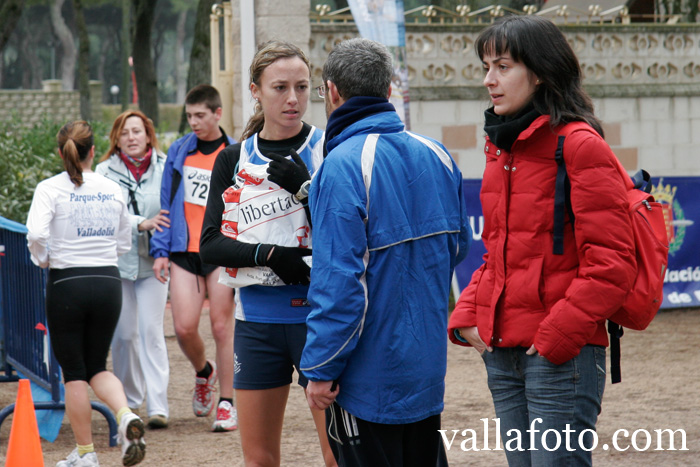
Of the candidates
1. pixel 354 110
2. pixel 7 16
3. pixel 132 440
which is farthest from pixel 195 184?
pixel 7 16

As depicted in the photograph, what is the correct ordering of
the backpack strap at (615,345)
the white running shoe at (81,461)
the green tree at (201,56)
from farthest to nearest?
the green tree at (201,56) → the white running shoe at (81,461) → the backpack strap at (615,345)

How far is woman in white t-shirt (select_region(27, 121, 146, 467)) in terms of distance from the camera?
5305 mm

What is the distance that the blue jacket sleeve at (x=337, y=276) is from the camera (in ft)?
9.45

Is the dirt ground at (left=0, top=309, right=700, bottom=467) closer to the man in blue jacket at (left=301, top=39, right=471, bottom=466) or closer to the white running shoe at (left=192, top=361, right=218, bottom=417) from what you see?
the white running shoe at (left=192, top=361, right=218, bottom=417)

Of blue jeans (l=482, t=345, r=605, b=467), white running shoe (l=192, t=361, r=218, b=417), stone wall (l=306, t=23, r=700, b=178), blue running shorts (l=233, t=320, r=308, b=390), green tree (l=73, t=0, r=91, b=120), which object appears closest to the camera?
blue jeans (l=482, t=345, r=605, b=467)

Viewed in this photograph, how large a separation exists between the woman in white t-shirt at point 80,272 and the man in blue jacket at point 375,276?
2.47 metres

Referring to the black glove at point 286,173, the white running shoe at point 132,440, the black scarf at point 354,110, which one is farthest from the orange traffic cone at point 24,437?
the black scarf at point 354,110

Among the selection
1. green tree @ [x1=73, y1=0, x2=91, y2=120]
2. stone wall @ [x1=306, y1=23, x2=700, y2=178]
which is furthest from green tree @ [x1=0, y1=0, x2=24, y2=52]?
green tree @ [x1=73, y1=0, x2=91, y2=120]

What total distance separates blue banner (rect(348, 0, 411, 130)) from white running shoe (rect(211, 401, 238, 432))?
4.08 m

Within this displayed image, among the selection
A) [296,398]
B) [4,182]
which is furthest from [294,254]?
[4,182]

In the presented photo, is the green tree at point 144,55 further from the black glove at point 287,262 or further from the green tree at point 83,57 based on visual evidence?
the black glove at point 287,262

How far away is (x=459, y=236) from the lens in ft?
11.0

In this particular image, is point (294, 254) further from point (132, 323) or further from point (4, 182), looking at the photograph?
point (4, 182)

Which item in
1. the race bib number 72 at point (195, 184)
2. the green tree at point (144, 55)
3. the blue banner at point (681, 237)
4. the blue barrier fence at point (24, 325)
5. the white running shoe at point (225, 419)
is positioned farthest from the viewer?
the green tree at point (144, 55)
